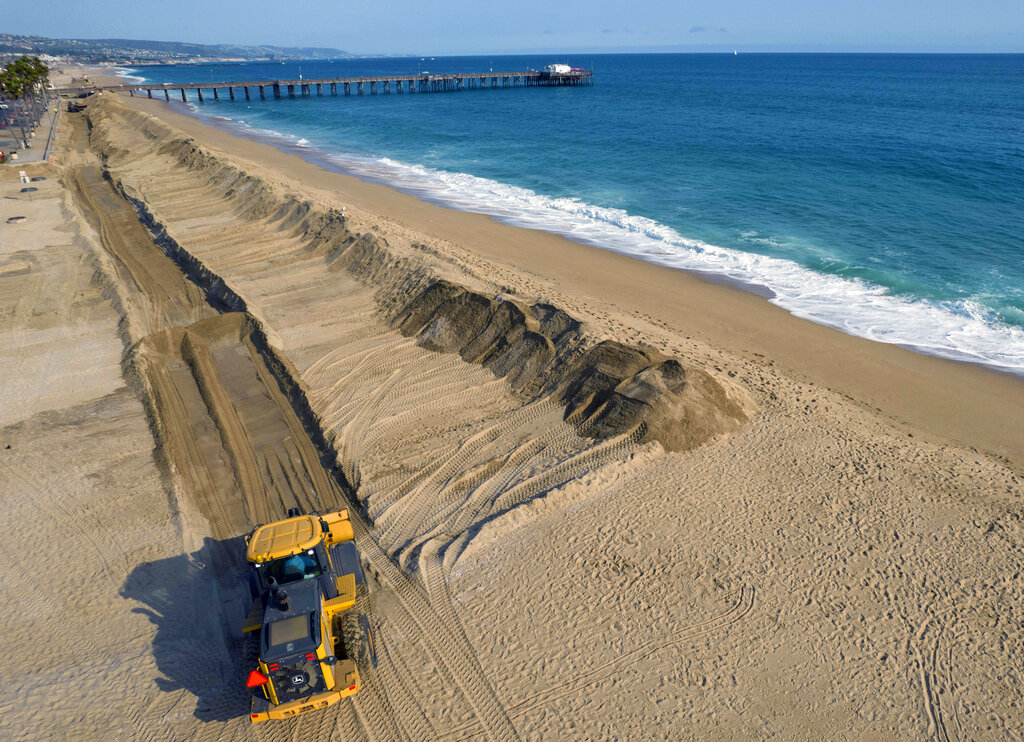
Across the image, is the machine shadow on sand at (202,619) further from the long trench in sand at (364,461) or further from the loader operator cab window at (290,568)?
the loader operator cab window at (290,568)

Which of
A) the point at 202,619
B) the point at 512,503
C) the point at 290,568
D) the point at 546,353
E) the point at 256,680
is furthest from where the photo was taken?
the point at 546,353

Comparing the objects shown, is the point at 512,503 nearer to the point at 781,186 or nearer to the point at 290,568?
the point at 290,568

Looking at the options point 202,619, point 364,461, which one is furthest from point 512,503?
point 202,619

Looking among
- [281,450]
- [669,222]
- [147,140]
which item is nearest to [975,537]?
[281,450]

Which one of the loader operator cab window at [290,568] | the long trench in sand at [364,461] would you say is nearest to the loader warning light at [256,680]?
the long trench in sand at [364,461]

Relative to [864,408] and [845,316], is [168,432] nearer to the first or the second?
[864,408]

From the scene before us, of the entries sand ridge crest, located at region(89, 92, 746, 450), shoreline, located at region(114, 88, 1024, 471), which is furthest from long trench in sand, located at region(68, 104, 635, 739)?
shoreline, located at region(114, 88, 1024, 471)
